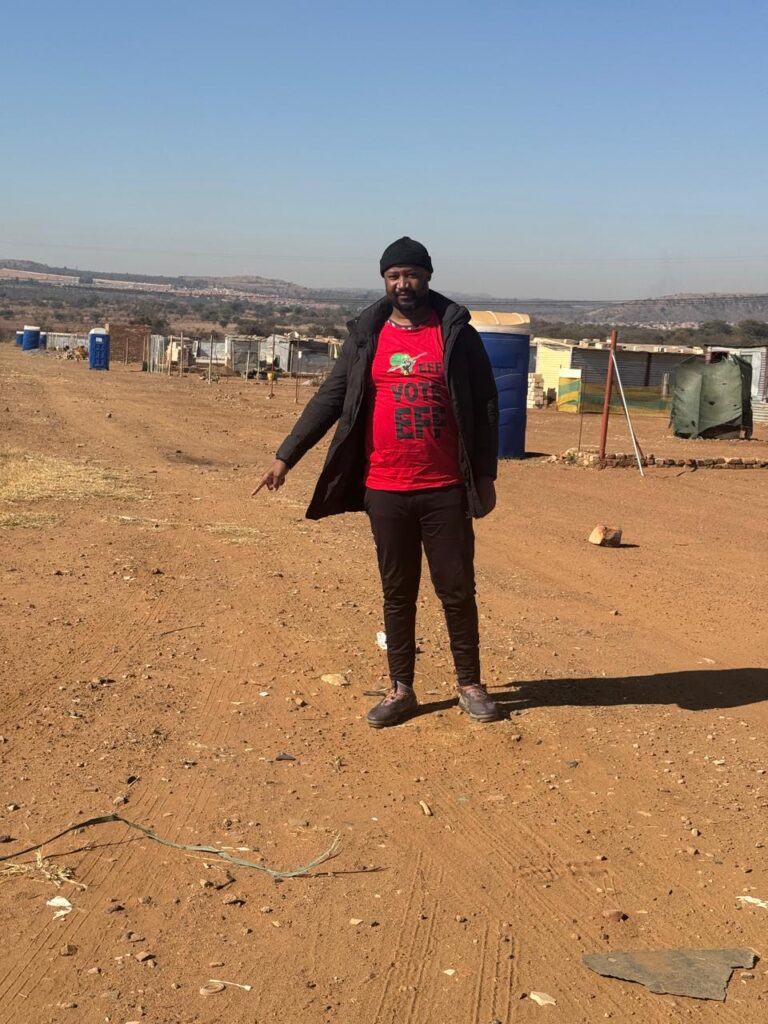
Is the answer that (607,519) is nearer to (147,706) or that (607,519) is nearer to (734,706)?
(734,706)

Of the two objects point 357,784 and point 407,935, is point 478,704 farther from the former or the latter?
point 407,935

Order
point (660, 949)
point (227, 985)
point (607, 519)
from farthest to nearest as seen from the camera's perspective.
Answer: point (607, 519) < point (660, 949) < point (227, 985)

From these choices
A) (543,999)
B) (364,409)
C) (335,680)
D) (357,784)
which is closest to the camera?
(543,999)

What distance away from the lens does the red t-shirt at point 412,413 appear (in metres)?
5.19

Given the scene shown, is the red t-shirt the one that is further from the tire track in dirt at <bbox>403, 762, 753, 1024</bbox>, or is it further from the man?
the tire track in dirt at <bbox>403, 762, 753, 1024</bbox>

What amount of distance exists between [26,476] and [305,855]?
9.98 m

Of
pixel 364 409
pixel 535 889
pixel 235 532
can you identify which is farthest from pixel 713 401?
pixel 535 889

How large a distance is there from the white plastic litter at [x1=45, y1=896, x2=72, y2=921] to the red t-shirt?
227cm

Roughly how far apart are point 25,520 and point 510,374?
9680 mm

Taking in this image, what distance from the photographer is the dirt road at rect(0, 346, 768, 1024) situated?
336 cm

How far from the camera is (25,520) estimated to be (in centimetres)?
1037

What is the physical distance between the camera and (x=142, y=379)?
43000mm

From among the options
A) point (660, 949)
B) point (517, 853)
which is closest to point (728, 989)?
point (660, 949)

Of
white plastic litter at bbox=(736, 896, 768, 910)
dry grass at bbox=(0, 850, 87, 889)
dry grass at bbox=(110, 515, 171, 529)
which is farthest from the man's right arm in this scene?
dry grass at bbox=(110, 515, 171, 529)
